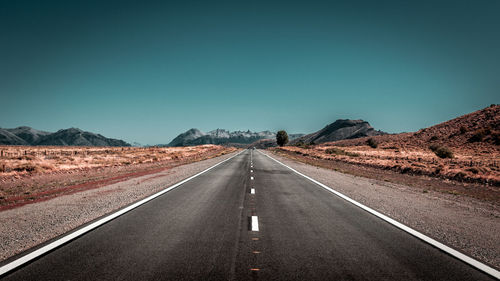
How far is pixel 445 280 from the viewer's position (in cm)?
319

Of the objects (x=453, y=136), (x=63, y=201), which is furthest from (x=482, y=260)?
(x=453, y=136)

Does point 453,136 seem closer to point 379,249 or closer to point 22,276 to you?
point 379,249

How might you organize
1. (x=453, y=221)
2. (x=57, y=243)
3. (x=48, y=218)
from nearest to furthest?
(x=57, y=243) < (x=48, y=218) < (x=453, y=221)

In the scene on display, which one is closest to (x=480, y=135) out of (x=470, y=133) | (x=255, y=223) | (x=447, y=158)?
(x=470, y=133)

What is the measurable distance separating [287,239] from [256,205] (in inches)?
119

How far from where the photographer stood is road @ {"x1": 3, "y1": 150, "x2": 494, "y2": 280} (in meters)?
3.26

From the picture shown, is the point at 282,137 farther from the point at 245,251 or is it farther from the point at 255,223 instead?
the point at 245,251

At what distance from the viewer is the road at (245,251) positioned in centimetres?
326

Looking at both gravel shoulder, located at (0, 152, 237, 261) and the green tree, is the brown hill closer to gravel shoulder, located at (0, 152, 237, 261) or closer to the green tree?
gravel shoulder, located at (0, 152, 237, 261)

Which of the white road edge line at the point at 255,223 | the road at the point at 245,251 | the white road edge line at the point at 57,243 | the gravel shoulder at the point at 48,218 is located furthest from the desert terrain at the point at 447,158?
the gravel shoulder at the point at 48,218

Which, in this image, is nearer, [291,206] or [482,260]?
[482,260]

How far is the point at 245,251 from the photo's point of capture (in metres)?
3.96

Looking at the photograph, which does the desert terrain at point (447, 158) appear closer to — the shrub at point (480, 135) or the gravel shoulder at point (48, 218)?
the shrub at point (480, 135)

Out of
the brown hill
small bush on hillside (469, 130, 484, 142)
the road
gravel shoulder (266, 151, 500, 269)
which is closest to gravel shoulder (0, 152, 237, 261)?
the road
